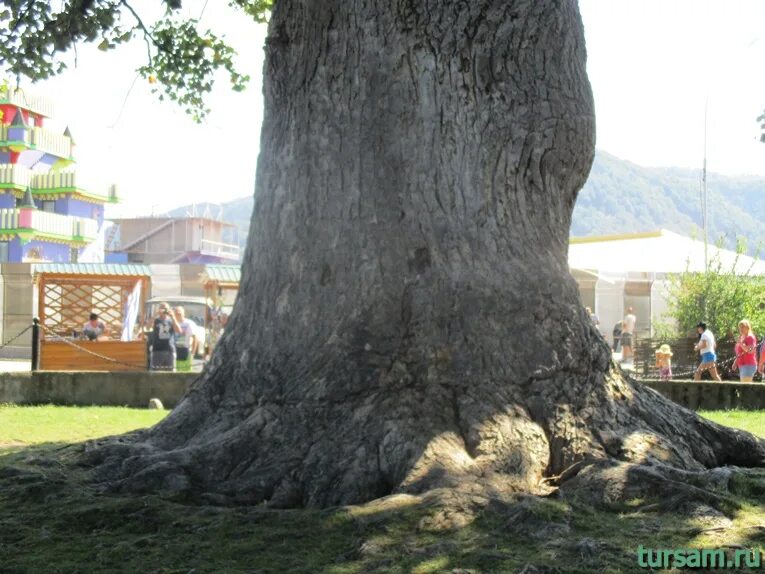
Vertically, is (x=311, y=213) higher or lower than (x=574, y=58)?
lower

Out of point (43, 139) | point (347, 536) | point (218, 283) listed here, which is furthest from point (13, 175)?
point (347, 536)

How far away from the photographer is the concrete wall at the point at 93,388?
1379cm

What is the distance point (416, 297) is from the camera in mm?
5020

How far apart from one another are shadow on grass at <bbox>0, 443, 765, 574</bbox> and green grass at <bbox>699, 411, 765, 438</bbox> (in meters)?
5.87

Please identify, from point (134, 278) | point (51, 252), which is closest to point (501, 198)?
point (134, 278)

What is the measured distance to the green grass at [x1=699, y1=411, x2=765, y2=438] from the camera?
9983 millimetres

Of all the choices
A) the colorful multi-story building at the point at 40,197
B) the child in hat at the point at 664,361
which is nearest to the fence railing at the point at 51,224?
the colorful multi-story building at the point at 40,197

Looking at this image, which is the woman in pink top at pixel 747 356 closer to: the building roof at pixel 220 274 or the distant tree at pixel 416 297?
the distant tree at pixel 416 297

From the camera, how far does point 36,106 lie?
155 feet

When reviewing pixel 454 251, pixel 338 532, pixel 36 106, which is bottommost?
pixel 338 532

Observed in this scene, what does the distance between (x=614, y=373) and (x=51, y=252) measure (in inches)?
1830

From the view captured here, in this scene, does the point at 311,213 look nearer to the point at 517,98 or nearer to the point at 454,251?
the point at 454,251

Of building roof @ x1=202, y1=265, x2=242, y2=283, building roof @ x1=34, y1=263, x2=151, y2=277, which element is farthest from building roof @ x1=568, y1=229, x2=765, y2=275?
building roof @ x1=34, y1=263, x2=151, y2=277

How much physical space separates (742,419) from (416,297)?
7.46 m
